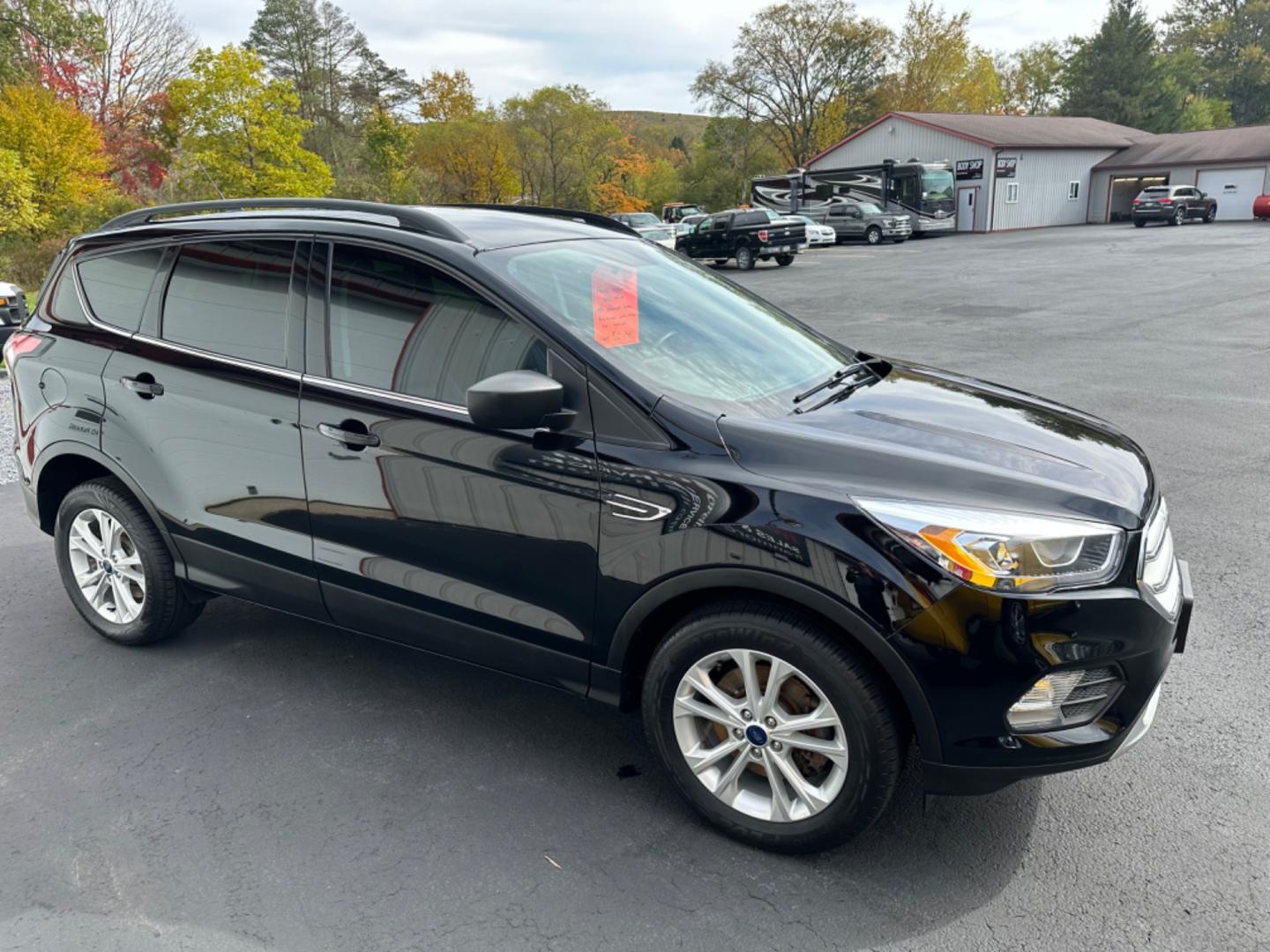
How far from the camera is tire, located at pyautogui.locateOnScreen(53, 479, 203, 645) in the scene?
393 centimetres

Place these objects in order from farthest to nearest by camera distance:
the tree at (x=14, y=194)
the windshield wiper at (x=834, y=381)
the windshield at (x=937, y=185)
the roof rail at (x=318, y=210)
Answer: the windshield at (x=937, y=185), the tree at (x=14, y=194), the roof rail at (x=318, y=210), the windshield wiper at (x=834, y=381)

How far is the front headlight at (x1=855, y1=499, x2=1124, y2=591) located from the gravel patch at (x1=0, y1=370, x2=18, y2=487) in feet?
18.3

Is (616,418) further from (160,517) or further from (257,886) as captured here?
(160,517)

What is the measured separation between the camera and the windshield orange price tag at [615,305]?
3074mm

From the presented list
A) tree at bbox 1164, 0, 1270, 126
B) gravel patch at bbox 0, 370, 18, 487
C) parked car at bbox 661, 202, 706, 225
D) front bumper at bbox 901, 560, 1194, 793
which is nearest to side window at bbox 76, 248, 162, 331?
gravel patch at bbox 0, 370, 18, 487

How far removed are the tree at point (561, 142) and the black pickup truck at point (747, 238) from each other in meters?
23.5

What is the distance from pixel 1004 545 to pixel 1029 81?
8265cm

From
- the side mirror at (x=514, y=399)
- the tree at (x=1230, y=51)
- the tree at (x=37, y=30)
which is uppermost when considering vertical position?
the tree at (x=1230, y=51)

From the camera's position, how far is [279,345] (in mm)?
3436

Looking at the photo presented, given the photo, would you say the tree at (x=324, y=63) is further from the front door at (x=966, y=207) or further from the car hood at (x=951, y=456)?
the car hood at (x=951, y=456)

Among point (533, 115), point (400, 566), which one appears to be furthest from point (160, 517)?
point (533, 115)

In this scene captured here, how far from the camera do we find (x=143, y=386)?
12.4 ft

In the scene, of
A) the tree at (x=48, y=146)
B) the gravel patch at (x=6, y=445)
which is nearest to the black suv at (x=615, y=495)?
the gravel patch at (x=6, y=445)

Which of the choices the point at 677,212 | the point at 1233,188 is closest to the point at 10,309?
the point at 677,212
